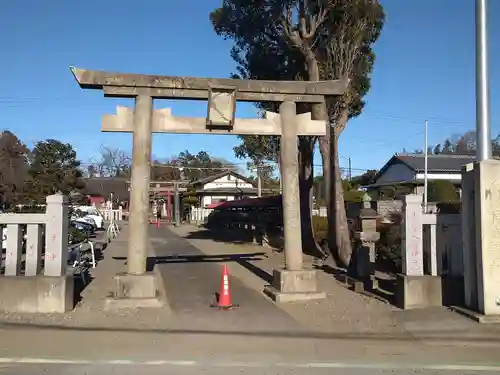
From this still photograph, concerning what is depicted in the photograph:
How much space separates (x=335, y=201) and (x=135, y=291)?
8703 millimetres

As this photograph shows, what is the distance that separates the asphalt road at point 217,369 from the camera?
625cm

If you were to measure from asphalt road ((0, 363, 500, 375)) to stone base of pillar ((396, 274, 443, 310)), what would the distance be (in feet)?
12.1

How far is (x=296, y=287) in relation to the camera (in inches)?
444

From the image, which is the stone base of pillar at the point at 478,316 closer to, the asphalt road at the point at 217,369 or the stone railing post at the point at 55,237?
the asphalt road at the point at 217,369

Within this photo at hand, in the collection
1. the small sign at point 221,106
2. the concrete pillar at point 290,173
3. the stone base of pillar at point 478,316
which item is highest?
the small sign at point 221,106

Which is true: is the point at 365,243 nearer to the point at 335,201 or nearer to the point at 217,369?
the point at 335,201

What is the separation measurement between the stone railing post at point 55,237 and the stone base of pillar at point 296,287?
428 centimetres

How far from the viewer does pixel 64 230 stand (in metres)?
10.0

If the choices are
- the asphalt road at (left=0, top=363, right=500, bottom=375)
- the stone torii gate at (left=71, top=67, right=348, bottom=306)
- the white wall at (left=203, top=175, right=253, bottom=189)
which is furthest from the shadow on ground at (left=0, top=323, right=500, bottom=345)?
the white wall at (left=203, top=175, right=253, bottom=189)

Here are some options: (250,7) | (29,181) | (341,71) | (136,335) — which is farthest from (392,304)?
(29,181)

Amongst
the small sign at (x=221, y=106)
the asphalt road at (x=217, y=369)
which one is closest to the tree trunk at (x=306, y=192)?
the small sign at (x=221, y=106)

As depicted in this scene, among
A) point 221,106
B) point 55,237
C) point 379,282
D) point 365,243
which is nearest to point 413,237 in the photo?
point 379,282

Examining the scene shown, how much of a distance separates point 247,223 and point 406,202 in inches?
810

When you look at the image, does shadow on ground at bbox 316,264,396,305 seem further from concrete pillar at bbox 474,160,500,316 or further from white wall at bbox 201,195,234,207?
white wall at bbox 201,195,234,207
